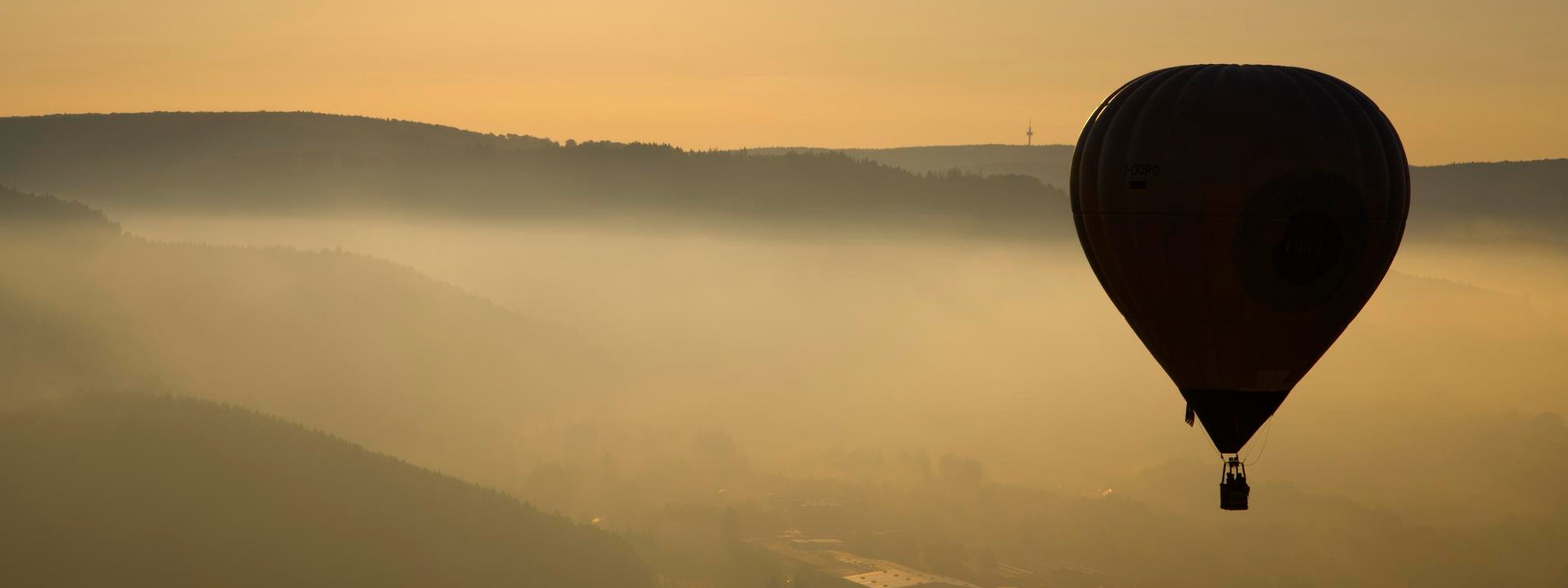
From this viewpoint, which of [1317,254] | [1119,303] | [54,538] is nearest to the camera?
[1317,254]

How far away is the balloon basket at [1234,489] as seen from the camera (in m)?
39.5

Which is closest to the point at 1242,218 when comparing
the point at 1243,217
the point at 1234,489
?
the point at 1243,217

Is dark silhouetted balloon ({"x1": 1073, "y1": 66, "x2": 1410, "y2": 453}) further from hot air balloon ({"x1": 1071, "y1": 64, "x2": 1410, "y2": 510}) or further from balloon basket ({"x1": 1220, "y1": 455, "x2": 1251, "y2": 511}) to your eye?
balloon basket ({"x1": 1220, "y1": 455, "x2": 1251, "y2": 511})

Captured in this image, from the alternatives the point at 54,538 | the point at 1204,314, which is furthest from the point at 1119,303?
the point at 54,538

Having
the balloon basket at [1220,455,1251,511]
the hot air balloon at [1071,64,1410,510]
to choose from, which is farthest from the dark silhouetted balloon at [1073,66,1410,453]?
the balloon basket at [1220,455,1251,511]

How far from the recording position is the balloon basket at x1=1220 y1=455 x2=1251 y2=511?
39.5m

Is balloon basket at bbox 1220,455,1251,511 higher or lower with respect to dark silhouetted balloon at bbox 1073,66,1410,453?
lower

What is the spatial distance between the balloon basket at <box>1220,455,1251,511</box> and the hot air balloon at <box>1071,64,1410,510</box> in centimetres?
10

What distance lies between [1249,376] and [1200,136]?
5.99 meters

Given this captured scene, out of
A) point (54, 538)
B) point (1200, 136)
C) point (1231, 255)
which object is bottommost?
point (54, 538)

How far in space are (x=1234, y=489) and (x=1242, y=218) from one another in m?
6.46

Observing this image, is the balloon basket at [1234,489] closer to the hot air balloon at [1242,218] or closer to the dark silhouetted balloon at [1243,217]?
the hot air balloon at [1242,218]

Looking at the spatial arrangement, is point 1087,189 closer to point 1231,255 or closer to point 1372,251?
point 1231,255

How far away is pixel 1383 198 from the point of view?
4184 centimetres
